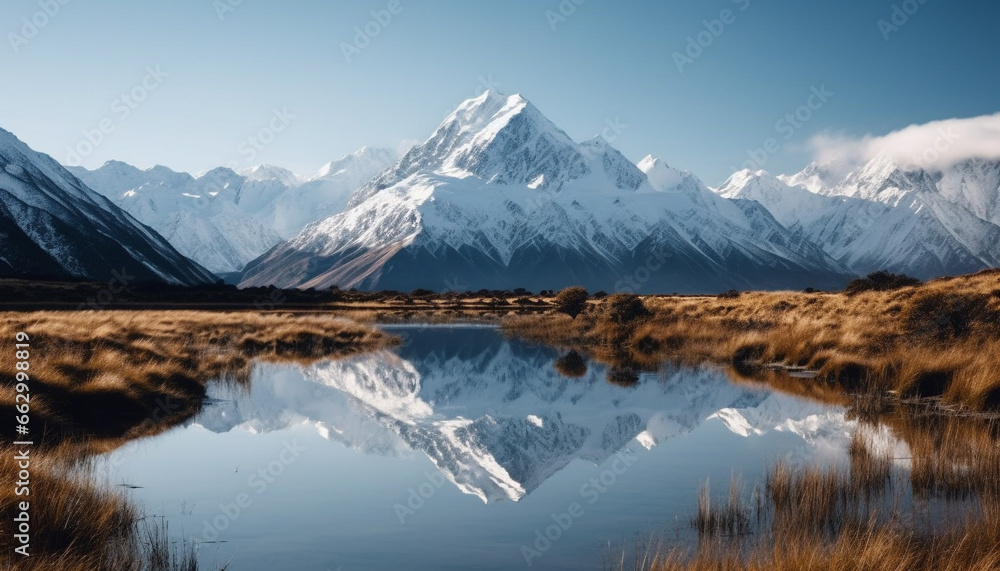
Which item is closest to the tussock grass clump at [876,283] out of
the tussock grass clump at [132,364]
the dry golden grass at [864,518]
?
the tussock grass clump at [132,364]

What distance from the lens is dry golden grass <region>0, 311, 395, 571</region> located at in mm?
8992

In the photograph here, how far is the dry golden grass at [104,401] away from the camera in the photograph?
899 centimetres

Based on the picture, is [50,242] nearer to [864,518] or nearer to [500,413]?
[500,413]

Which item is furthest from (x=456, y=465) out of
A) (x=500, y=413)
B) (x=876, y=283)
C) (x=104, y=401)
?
(x=876, y=283)

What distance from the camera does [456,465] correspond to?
15.6m

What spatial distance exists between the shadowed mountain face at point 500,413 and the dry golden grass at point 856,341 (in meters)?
2.95

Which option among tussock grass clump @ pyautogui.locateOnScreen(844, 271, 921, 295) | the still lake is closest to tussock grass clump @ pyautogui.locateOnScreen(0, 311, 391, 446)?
the still lake

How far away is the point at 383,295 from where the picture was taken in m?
130

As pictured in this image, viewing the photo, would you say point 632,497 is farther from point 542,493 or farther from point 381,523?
point 381,523

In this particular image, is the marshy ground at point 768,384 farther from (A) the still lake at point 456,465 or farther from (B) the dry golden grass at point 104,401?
(A) the still lake at point 456,465

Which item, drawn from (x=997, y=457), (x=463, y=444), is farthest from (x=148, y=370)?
(x=997, y=457)

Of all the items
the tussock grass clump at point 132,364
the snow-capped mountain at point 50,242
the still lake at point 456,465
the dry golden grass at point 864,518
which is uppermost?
the snow-capped mountain at point 50,242

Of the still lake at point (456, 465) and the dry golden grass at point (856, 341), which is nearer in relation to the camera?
the still lake at point (456, 465)

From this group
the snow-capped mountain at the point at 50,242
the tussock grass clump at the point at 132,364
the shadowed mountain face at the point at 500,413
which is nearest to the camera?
the shadowed mountain face at the point at 500,413
